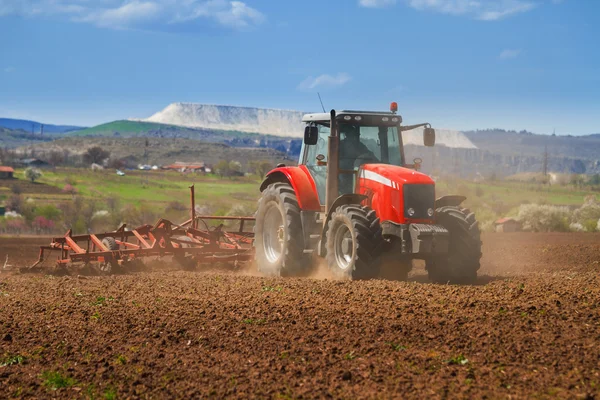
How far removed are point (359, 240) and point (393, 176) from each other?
116 centimetres

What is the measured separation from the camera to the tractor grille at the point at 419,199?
439 inches

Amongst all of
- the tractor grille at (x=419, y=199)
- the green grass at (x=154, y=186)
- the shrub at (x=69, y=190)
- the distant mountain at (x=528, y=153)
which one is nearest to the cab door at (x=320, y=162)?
the tractor grille at (x=419, y=199)

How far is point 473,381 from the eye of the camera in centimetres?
602

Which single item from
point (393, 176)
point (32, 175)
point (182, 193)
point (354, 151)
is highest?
point (354, 151)

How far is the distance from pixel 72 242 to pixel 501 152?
158630 millimetres

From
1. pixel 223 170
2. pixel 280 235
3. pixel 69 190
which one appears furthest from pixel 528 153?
pixel 280 235

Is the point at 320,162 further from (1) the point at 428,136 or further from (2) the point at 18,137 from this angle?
(2) the point at 18,137

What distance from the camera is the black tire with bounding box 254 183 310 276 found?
12672mm

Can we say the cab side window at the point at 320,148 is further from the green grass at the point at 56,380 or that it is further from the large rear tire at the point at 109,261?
the green grass at the point at 56,380

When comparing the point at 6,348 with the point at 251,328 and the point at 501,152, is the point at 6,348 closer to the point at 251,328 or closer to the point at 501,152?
the point at 251,328

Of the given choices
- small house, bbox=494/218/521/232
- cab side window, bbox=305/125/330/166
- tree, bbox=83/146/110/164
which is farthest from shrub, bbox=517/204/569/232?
tree, bbox=83/146/110/164

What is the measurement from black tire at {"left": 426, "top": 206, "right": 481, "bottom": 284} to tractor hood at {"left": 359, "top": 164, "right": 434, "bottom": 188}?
25.0 inches

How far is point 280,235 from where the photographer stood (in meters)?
13.6

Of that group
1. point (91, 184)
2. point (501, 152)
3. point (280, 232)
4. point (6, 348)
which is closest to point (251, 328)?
point (6, 348)
